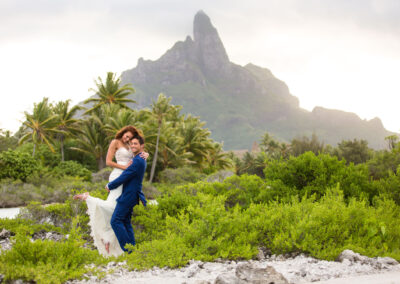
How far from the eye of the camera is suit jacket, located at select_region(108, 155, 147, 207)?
16.4 ft

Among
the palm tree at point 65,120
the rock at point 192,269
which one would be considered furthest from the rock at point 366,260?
the palm tree at point 65,120

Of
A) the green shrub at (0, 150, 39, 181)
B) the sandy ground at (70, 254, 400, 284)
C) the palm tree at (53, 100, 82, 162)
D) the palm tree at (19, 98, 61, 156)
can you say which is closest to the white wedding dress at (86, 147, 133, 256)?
the sandy ground at (70, 254, 400, 284)

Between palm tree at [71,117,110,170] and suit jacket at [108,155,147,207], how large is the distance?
25783 millimetres

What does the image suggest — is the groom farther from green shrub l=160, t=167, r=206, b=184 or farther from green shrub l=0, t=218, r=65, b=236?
green shrub l=160, t=167, r=206, b=184

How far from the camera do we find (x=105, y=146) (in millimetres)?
30719

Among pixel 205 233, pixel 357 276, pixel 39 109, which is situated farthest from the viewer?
pixel 39 109

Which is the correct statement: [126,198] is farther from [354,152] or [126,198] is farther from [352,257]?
[354,152]

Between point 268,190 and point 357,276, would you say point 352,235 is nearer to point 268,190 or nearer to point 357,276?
point 357,276

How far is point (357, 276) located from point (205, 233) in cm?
177

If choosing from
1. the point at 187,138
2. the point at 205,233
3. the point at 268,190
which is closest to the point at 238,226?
the point at 205,233

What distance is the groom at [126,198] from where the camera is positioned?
4.93 m

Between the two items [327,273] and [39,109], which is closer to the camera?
[327,273]

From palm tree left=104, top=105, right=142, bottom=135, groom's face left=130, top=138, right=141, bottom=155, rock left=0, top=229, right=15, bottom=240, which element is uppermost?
palm tree left=104, top=105, right=142, bottom=135

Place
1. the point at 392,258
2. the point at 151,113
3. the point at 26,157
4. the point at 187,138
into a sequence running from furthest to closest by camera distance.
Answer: the point at 187,138
the point at 151,113
the point at 26,157
the point at 392,258
